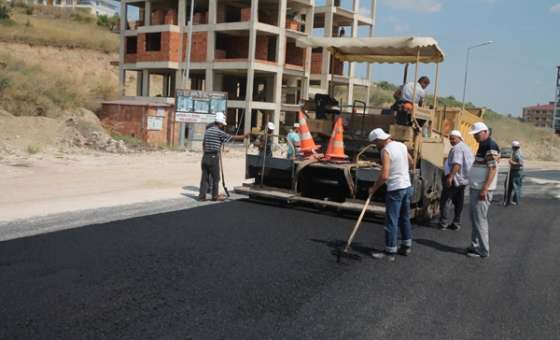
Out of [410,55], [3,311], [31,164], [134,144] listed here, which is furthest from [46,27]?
[3,311]

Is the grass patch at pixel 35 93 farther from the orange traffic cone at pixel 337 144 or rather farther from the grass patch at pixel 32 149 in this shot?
the orange traffic cone at pixel 337 144

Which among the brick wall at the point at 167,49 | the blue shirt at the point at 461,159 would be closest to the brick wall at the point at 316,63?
Result: the brick wall at the point at 167,49

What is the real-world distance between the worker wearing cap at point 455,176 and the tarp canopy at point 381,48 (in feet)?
4.62

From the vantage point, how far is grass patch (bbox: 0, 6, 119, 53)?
50.2m

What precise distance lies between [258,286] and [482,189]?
313cm

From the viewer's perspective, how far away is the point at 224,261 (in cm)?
575

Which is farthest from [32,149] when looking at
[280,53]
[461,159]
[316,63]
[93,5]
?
[93,5]

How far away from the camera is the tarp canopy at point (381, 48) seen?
825 centimetres

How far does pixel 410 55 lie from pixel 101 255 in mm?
6350

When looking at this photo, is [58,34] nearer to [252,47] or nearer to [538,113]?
[252,47]

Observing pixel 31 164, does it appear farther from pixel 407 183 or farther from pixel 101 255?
pixel 407 183

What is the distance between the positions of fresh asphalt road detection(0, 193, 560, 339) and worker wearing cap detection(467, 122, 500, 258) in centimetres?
23

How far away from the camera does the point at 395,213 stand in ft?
20.0

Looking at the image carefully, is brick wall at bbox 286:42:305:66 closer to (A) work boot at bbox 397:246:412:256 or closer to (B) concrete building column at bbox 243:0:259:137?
(B) concrete building column at bbox 243:0:259:137
